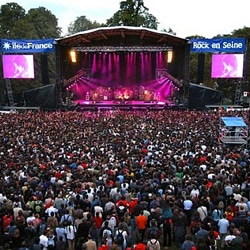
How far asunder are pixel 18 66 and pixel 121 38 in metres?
8.94

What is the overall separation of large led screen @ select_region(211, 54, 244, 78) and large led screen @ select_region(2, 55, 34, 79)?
50.5 feet

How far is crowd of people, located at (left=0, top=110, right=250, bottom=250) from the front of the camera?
296 inches

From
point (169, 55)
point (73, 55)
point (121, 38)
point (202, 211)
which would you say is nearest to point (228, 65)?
point (169, 55)

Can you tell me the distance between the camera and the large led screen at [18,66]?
3092 centimetres

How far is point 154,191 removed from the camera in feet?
31.3

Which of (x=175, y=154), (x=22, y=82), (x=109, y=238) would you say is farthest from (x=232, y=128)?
(x=22, y=82)

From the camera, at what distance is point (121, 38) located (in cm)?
3102

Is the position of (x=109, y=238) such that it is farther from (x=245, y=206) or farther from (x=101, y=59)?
(x=101, y=59)

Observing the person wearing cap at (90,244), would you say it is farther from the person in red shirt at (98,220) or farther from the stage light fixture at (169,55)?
the stage light fixture at (169,55)

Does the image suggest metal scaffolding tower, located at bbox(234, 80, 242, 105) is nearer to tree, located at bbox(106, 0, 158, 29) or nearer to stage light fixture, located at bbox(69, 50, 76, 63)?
stage light fixture, located at bbox(69, 50, 76, 63)

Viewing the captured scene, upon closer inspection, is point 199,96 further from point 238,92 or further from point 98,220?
point 98,220

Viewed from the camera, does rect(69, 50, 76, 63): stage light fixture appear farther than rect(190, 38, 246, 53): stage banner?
Yes

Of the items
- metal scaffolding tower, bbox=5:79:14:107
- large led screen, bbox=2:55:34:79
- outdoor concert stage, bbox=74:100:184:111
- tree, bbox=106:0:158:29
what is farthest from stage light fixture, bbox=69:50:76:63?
tree, bbox=106:0:158:29

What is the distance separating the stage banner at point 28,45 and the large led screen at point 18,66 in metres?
0.99
